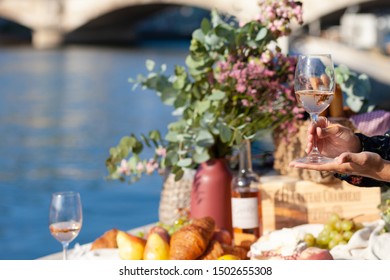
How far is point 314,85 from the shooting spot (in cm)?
163

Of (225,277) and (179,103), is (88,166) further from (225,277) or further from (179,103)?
(225,277)

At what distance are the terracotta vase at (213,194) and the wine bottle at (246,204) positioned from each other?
0.12m

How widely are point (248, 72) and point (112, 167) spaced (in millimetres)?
515

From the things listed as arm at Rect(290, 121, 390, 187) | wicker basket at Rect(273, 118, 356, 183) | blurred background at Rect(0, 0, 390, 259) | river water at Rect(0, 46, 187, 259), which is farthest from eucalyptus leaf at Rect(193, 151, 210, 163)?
river water at Rect(0, 46, 187, 259)

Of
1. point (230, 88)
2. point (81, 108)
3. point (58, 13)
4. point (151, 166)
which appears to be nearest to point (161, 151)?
point (151, 166)

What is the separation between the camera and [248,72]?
248 centimetres

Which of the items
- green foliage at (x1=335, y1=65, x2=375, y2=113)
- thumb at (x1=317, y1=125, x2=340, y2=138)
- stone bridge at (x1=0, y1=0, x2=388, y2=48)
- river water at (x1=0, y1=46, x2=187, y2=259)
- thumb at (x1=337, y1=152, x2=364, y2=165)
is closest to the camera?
thumb at (x1=337, y1=152, x2=364, y2=165)

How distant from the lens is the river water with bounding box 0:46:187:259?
657cm

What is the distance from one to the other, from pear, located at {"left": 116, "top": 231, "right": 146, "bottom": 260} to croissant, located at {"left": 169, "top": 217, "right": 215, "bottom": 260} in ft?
0.39

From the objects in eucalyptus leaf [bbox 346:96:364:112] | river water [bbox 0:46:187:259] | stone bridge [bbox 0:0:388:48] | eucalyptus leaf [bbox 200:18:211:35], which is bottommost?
river water [bbox 0:46:187:259]

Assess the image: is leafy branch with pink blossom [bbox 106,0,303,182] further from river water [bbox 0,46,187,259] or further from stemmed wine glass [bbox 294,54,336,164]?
river water [bbox 0,46,187,259]

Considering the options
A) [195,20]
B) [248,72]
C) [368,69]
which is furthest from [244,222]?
[195,20]

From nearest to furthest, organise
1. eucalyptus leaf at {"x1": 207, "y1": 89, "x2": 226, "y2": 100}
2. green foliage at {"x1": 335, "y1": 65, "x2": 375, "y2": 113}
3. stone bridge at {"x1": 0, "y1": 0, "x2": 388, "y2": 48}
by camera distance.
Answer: eucalyptus leaf at {"x1": 207, "y1": 89, "x2": 226, "y2": 100}, green foliage at {"x1": 335, "y1": 65, "x2": 375, "y2": 113}, stone bridge at {"x1": 0, "y1": 0, "x2": 388, "y2": 48}

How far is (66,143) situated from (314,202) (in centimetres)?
770
